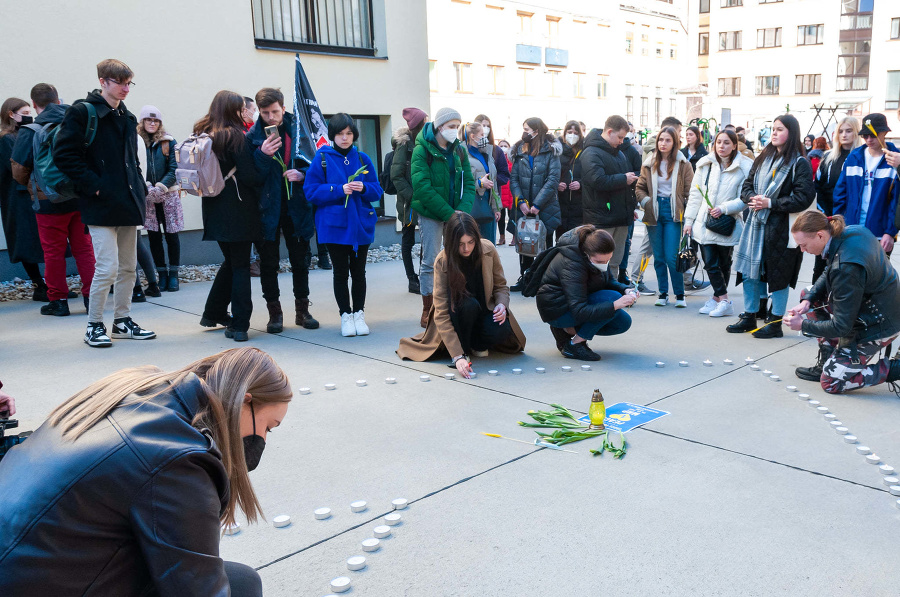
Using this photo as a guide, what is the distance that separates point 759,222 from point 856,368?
201 centimetres

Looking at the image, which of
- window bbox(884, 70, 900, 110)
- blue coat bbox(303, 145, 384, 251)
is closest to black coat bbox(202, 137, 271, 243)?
blue coat bbox(303, 145, 384, 251)

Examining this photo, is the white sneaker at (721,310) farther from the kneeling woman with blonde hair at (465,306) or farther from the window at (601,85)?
the window at (601,85)

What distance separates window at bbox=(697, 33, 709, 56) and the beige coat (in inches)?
2285

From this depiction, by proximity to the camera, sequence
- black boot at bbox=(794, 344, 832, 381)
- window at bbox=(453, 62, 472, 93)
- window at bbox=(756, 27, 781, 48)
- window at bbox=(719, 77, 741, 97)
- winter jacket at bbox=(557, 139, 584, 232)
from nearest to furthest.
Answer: black boot at bbox=(794, 344, 832, 381) → winter jacket at bbox=(557, 139, 584, 232) → window at bbox=(453, 62, 472, 93) → window at bbox=(756, 27, 781, 48) → window at bbox=(719, 77, 741, 97)

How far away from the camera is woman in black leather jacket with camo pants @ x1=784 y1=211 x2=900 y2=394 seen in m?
4.77

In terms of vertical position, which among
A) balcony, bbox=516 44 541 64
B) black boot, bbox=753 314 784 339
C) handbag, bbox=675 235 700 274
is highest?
balcony, bbox=516 44 541 64

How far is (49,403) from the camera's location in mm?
4805

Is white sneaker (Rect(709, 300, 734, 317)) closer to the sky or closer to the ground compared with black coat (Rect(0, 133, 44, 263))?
closer to the ground

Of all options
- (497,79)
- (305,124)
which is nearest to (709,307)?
(305,124)

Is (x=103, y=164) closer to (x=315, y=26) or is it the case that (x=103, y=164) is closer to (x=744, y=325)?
(x=744, y=325)

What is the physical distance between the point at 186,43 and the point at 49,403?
21.5 ft

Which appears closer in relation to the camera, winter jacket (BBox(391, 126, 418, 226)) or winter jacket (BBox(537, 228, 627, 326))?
winter jacket (BBox(537, 228, 627, 326))

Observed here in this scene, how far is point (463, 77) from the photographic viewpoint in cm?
3441

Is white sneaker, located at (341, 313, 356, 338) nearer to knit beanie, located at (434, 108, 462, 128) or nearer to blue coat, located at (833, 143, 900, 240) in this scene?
knit beanie, located at (434, 108, 462, 128)
